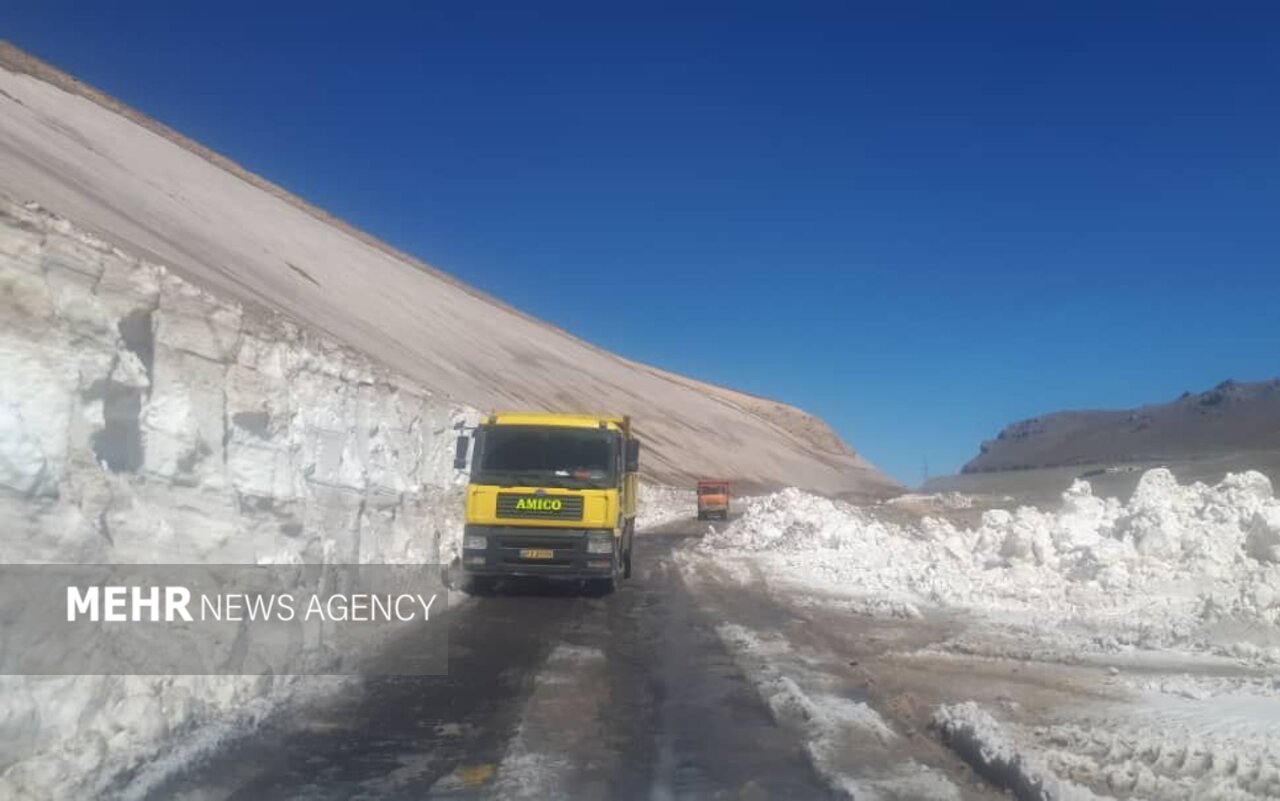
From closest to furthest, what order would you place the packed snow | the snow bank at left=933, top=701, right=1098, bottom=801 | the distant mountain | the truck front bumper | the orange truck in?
1. the snow bank at left=933, top=701, right=1098, bottom=801
2. the packed snow
3. the truck front bumper
4. the orange truck
5. the distant mountain

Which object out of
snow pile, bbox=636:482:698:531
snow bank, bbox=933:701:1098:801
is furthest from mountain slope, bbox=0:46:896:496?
snow bank, bbox=933:701:1098:801

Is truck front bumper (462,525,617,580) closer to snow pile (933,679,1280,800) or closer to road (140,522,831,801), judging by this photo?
road (140,522,831,801)

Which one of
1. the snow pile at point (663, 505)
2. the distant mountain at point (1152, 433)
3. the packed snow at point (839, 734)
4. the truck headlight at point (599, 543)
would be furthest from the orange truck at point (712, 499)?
the distant mountain at point (1152, 433)

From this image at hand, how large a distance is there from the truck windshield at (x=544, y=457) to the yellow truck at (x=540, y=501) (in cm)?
2

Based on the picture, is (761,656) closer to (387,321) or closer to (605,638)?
(605,638)

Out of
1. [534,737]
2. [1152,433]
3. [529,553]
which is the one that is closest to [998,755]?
[534,737]

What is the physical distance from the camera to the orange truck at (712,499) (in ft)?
167

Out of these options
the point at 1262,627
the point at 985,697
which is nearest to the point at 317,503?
the point at 985,697

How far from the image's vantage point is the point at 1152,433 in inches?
4587

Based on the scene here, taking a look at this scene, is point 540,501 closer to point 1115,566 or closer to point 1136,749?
point 1115,566

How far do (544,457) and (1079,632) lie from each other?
8.05 meters

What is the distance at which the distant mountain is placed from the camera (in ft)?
315

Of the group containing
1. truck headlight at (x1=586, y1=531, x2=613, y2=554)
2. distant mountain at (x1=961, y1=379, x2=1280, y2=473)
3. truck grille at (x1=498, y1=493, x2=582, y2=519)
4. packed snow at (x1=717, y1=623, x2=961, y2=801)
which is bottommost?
packed snow at (x1=717, y1=623, x2=961, y2=801)

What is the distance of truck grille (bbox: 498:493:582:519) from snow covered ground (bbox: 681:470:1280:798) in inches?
145
